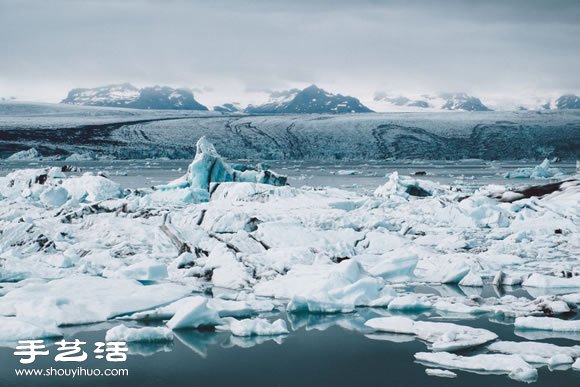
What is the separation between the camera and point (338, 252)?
8.19m

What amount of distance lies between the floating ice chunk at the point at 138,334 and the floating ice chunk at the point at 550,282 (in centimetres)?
405

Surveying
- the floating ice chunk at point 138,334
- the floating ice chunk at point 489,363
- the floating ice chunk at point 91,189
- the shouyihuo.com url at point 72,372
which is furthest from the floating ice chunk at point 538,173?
the shouyihuo.com url at point 72,372

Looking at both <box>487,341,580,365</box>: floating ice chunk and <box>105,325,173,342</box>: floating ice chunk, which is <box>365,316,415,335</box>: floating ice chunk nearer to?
<box>487,341,580,365</box>: floating ice chunk

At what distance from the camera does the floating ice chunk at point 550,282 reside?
22.8 ft

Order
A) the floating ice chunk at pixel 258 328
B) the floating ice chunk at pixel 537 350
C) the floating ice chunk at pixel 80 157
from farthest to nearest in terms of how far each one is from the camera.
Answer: the floating ice chunk at pixel 80 157, the floating ice chunk at pixel 258 328, the floating ice chunk at pixel 537 350

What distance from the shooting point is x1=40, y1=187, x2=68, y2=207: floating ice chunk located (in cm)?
1349

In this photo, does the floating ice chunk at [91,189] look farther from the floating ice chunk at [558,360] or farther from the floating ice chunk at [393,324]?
the floating ice chunk at [558,360]

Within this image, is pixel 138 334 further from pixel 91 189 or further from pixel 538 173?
pixel 538 173

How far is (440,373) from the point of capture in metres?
4.20

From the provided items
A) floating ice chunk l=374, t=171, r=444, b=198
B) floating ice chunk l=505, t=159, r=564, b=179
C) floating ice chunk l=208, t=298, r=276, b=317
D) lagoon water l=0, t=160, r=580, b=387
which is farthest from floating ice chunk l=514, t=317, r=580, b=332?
floating ice chunk l=505, t=159, r=564, b=179

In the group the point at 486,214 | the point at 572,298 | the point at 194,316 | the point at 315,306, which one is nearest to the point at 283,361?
the point at 194,316

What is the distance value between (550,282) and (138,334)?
14.6 ft

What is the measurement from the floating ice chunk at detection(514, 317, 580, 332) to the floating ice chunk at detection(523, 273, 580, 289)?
5.64ft

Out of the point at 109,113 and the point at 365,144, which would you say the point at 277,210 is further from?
the point at 109,113
